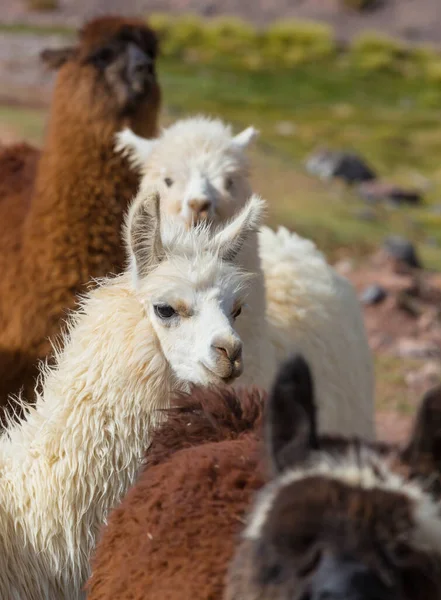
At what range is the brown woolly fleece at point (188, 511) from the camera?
2.67 metres

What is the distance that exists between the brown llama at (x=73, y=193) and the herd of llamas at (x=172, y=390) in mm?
11

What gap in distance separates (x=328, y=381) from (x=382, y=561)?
371 centimetres

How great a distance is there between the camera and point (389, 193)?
2084 centimetres

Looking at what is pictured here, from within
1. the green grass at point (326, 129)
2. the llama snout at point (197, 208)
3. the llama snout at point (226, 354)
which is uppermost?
the llama snout at point (226, 354)

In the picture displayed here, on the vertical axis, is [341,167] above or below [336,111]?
above

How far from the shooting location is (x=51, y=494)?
138 inches

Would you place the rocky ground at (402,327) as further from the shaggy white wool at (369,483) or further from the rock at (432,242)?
the shaggy white wool at (369,483)

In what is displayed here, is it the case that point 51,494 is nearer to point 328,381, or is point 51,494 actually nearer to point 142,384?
point 142,384

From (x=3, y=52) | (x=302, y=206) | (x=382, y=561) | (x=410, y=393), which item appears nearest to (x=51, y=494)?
(x=382, y=561)

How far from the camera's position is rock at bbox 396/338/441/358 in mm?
10180

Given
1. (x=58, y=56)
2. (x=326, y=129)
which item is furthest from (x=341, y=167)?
(x=58, y=56)

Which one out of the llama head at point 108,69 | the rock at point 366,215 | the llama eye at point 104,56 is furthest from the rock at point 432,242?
the llama eye at point 104,56

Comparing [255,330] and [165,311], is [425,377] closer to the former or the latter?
[255,330]

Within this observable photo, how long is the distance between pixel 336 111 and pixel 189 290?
92.8 feet
